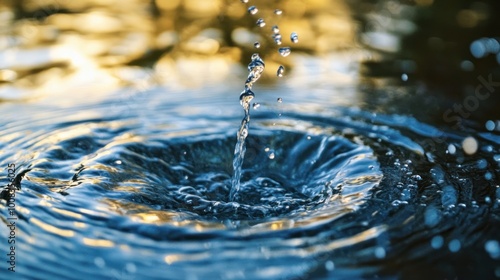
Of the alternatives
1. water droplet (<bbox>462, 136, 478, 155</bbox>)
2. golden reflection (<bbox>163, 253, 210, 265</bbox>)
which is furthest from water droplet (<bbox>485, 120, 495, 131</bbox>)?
golden reflection (<bbox>163, 253, 210, 265</bbox>)

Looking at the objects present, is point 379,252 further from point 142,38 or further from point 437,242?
point 142,38

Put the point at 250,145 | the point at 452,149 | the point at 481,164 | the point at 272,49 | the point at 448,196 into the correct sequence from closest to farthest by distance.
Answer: the point at 448,196, the point at 481,164, the point at 452,149, the point at 250,145, the point at 272,49

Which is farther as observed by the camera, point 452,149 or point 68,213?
point 452,149

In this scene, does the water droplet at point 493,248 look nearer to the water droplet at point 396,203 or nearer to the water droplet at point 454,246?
the water droplet at point 454,246

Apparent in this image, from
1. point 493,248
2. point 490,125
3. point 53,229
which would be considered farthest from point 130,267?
point 490,125

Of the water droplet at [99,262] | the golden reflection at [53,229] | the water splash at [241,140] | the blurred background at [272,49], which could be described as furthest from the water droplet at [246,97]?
the water droplet at [99,262]

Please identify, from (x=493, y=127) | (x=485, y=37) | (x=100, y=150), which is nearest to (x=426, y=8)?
(x=485, y=37)

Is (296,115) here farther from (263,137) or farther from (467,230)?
(467,230)
